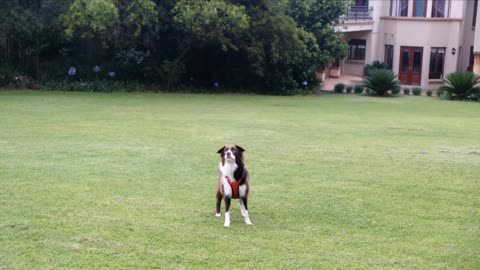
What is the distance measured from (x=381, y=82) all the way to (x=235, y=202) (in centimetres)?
2336

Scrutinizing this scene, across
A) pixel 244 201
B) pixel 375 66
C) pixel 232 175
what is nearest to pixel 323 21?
pixel 375 66

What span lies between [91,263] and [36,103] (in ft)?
51.5

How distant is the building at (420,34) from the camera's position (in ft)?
134

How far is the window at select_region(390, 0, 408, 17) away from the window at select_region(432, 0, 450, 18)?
1.60m

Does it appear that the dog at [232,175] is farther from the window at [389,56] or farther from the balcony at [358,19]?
the window at [389,56]

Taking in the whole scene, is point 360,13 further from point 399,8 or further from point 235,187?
point 235,187

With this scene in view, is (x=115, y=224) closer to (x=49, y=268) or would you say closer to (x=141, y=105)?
(x=49, y=268)

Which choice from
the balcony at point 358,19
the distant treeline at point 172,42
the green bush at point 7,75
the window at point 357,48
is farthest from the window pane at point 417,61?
the green bush at point 7,75

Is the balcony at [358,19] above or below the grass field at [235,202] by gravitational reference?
above

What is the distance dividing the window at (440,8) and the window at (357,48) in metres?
4.54

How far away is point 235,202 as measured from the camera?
895 cm

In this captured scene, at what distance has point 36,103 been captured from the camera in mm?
21188

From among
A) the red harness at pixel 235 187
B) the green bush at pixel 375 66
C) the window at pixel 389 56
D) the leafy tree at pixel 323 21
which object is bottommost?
the red harness at pixel 235 187

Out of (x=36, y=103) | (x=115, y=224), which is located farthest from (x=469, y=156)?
(x=36, y=103)
